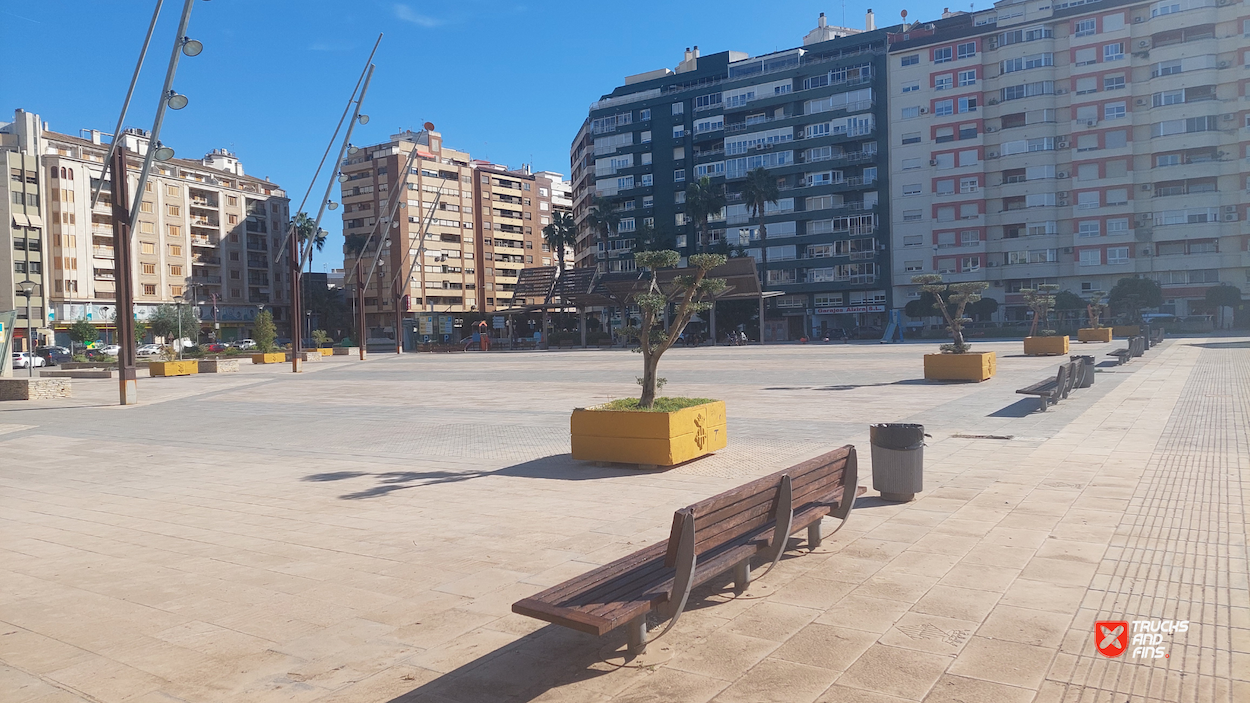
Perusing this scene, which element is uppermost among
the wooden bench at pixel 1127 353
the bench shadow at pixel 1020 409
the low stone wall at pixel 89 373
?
the wooden bench at pixel 1127 353

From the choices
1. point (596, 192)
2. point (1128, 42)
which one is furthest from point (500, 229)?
point (1128, 42)

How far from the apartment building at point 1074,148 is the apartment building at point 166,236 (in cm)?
6726

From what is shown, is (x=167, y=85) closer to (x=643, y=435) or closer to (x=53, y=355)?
(x=643, y=435)

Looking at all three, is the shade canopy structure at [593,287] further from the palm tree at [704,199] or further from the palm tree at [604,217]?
the palm tree at [604,217]

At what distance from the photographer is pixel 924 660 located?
388 cm

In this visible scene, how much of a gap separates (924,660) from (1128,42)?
78.1 meters

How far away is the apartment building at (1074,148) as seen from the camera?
2485 inches

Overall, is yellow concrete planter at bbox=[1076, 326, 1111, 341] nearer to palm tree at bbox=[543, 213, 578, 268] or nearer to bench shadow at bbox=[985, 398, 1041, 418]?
bench shadow at bbox=[985, 398, 1041, 418]

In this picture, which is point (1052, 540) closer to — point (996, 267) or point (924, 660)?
point (924, 660)

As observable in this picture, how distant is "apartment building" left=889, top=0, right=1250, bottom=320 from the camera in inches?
2485

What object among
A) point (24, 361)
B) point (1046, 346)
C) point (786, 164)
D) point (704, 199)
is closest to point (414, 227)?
point (704, 199)

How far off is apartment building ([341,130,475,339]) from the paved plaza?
86.7 metres

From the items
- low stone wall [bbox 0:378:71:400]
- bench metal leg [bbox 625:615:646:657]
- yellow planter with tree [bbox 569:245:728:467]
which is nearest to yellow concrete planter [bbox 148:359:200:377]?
low stone wall [bbox 0:378:71:400]

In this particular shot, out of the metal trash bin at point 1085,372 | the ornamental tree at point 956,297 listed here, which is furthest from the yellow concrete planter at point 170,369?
the metal trash bin at point 1085,372
